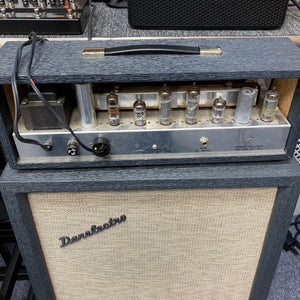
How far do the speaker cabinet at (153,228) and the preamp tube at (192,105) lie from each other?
0.10 meters

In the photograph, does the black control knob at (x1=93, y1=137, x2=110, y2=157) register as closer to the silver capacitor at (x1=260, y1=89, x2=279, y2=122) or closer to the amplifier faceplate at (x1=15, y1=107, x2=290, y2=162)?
the amplifier faceplate at (x1=15, y1=107, x2=290, y2=162)

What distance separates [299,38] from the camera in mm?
709

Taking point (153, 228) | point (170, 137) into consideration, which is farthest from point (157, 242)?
point (170, 137)

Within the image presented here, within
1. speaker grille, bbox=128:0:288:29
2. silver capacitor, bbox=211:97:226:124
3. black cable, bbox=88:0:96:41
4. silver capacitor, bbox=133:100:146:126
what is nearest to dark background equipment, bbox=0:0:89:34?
black cable, bbox=88:0:96:41

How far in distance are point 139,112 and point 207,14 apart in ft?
0.83

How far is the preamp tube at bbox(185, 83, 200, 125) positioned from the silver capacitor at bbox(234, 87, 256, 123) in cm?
8

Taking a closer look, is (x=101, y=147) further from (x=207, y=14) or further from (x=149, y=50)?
(x=207, y=14)

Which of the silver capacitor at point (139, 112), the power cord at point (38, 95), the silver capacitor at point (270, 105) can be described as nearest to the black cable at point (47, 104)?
the power cord at point (38, 95)

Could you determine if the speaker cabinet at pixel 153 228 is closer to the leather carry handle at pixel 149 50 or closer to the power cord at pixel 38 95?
the power cord at pixel 38 95

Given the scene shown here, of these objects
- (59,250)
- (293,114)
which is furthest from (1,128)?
(293,114)

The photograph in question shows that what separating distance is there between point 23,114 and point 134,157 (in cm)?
21

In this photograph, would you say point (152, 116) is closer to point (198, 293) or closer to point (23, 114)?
point (23, 114)

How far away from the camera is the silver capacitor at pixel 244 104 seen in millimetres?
608

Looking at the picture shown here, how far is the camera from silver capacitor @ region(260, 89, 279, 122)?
0.62 m
